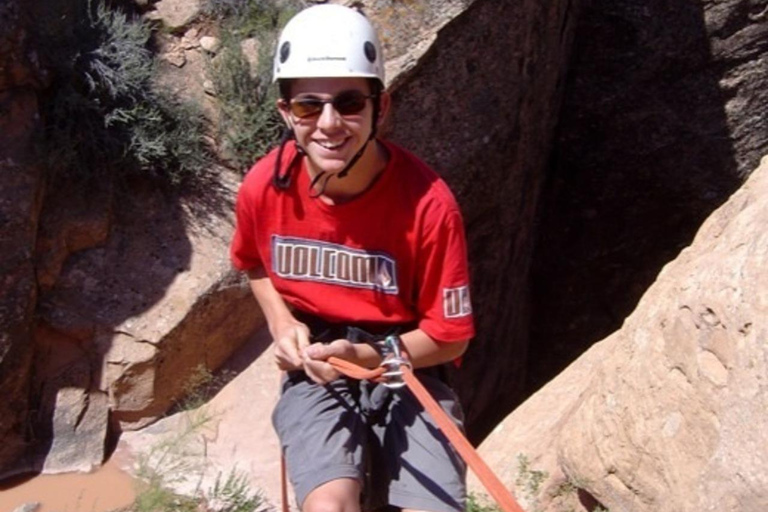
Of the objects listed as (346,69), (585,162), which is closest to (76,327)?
(346,69)

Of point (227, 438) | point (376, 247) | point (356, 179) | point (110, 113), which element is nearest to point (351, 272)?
point (376, 247)

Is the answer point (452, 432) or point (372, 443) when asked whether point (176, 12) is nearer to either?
point (372, 443)

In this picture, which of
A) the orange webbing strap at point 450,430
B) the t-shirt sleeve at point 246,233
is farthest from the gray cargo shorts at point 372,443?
the t-shirt sleeve at point 246,233

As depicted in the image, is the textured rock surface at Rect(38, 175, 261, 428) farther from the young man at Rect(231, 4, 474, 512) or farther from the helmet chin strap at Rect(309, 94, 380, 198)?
the helmet chin strap at Rect(309, 94, 380, 198)

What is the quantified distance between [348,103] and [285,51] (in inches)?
9.4

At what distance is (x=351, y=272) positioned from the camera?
3.29 m

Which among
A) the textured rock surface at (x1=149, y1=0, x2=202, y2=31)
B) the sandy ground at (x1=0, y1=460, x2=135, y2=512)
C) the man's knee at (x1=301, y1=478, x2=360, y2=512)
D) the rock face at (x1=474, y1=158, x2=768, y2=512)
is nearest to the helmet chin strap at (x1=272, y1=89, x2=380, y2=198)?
the man's knee at (x1=301, y1=478, x2=360, y2=512)

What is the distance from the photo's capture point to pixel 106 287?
538cm

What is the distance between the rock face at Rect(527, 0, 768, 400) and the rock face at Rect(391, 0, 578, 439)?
389mm

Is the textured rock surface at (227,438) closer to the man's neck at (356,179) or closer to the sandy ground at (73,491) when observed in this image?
the sandy ground at (73,491)

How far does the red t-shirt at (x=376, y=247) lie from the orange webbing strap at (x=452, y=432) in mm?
244

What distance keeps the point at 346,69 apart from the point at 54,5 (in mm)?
3062

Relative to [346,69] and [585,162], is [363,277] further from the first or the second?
[585,162]

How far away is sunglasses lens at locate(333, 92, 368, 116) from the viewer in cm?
310
